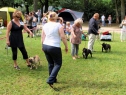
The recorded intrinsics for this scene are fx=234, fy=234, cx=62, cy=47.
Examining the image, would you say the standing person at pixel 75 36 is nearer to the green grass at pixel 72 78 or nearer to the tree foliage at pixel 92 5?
the green grass at pixel 72 78

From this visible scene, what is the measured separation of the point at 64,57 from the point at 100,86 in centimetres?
345

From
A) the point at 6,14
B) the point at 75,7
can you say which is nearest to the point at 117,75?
the point at 6,14

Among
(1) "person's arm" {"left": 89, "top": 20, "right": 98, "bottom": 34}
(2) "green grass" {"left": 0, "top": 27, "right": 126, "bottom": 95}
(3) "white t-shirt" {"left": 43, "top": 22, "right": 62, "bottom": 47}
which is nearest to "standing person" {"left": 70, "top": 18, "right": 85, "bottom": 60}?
(2) "green grass" {"left": 0, "top": 27, "right": 126, "bottom": 95}

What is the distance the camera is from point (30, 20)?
49.9ft

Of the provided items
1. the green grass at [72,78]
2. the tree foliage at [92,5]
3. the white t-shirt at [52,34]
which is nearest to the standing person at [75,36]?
the green grass at [72,78]

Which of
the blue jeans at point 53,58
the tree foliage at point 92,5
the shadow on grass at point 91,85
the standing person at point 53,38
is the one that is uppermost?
the tree foliage at point 92,5

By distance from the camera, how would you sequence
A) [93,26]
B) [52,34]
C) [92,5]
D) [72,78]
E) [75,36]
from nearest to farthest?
[52,34], [72,78], [75,36], [93,26], [92,5]

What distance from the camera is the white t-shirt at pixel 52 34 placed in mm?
4770

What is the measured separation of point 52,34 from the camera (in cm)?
479

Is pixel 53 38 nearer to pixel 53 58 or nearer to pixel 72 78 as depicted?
pixel 53 58

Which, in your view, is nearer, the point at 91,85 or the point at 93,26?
the point at 91,85

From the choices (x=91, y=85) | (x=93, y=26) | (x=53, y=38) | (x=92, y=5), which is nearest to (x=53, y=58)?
(x=53, y=38)

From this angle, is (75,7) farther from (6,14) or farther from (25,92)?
(25,92)

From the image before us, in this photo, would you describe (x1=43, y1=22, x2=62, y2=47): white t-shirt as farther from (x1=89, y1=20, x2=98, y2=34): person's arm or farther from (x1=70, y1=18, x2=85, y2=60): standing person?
(x1=89, y1=20, x2=98, y2=34): person's arm
